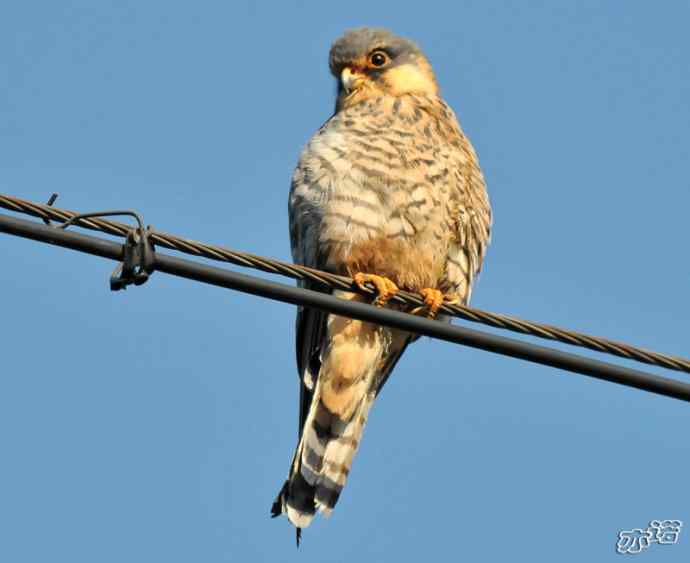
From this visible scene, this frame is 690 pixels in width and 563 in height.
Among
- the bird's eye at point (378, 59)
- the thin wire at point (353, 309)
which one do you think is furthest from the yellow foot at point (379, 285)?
the bird's eye at point (378, 59)

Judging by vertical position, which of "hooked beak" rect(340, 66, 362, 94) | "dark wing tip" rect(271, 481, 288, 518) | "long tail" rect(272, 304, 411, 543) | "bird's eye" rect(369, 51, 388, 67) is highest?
"bird's eye" rect(369, 51, 388, 67)

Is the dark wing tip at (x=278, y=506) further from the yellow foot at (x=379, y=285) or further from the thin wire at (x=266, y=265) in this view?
the thin wire at (x=266, y=265)

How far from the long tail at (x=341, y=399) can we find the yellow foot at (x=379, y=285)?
1.65ft

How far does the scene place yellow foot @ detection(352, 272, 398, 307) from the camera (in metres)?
5.55

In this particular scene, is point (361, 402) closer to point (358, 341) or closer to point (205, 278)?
point (358, 341)

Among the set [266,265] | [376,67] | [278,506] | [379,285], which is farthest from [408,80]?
[266,265]

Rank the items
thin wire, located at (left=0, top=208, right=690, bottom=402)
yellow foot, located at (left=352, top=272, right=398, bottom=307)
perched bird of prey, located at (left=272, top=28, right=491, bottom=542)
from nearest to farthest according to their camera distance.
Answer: thin wire, located at (left=0, top=208, right=690, bottom=402)
yellow foot, located at (left=352, top=272, right=398, bottom=307)
perched bird of prey, located at (left=272, top=28, right=491, bottom=542)

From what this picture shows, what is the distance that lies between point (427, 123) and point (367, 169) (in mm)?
610

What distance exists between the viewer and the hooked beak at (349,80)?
7.01m

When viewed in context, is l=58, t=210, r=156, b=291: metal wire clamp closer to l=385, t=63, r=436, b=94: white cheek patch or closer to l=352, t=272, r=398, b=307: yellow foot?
l=352, t=272, r=398, b=307: yellow foot

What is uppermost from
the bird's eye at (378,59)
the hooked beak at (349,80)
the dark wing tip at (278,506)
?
the bird's eye at (378,59)

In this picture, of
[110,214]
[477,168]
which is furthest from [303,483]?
[110,214]

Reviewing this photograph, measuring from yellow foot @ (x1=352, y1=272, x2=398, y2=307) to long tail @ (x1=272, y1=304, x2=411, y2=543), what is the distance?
504 mm

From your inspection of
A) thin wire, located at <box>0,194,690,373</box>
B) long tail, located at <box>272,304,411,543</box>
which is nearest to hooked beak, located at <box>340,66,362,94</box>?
long tail, located at <box>272,304,411,543</box>
